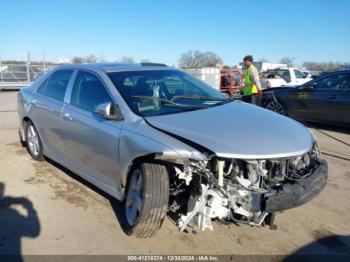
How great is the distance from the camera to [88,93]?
4418 millimetres

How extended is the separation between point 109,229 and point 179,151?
4.14 ft

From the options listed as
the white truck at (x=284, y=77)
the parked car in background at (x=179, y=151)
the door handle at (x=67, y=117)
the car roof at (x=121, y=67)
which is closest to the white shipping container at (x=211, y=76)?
the white truck at (x=284, y=77)

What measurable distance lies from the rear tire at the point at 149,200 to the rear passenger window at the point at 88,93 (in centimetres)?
105

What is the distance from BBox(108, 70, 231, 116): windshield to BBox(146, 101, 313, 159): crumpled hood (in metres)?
0.21

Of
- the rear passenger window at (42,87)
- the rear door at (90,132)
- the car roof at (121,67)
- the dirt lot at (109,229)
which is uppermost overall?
the car roof at (121,67)

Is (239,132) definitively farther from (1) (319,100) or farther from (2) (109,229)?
(1) (319,100)

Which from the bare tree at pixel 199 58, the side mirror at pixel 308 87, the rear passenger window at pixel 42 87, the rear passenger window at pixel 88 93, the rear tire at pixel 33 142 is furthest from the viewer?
the bare tree at pixel 199 58

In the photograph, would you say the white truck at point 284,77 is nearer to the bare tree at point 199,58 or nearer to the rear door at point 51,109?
the rear door at point 51,109

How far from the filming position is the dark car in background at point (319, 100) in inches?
340

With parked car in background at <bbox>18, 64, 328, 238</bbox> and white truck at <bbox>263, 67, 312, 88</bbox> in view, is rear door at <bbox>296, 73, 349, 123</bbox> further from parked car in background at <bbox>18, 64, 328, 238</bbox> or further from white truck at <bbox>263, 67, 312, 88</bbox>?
white truck at <bbox>263, 67, 312, 88</bbox>

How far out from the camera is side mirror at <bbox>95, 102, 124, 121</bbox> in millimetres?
3715

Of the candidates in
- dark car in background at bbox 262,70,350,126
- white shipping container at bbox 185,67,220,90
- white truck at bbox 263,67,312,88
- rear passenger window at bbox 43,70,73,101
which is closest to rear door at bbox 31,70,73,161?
rear passenger window at bbox 43,70,73,101

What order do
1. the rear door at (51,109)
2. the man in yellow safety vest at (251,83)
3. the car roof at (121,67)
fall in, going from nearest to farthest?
1. the car roof at (121,67)
2. the rear door at (51,109)
3. the man in yellow safety vest at (251,83)

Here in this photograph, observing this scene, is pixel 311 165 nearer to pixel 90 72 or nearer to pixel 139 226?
pixel 139 226
